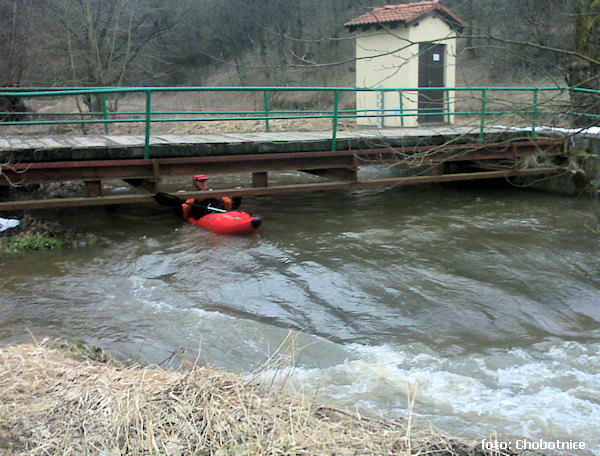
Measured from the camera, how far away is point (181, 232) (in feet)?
35.8

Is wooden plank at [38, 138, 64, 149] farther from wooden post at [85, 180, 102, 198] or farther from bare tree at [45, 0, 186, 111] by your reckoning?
bare tree at [45, 0, 186, 111]

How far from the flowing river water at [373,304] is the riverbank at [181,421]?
0.68 meters

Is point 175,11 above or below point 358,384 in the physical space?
above

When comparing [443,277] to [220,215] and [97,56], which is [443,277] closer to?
[220,215]

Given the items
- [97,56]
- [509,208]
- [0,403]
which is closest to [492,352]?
[0,403]

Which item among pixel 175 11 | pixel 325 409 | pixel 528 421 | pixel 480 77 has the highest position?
pixel 175 11

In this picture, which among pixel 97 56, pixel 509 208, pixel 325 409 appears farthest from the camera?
pixel 97 56

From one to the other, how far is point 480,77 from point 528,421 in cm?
2497

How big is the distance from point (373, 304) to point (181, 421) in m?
4.46

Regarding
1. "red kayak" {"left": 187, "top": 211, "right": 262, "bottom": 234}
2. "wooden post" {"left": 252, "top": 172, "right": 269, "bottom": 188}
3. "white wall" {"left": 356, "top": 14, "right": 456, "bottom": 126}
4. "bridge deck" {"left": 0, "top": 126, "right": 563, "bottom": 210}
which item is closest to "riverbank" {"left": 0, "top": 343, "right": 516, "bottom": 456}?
"bridge deck" {"left": 0, "top": 126, "right": 563, "bottom": 210}

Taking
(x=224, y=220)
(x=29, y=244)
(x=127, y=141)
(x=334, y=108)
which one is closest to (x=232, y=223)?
(x=224, y=220)

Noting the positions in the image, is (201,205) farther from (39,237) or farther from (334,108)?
(334,108)

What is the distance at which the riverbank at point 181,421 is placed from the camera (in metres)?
3.14

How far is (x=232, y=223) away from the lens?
10453 millimetres
